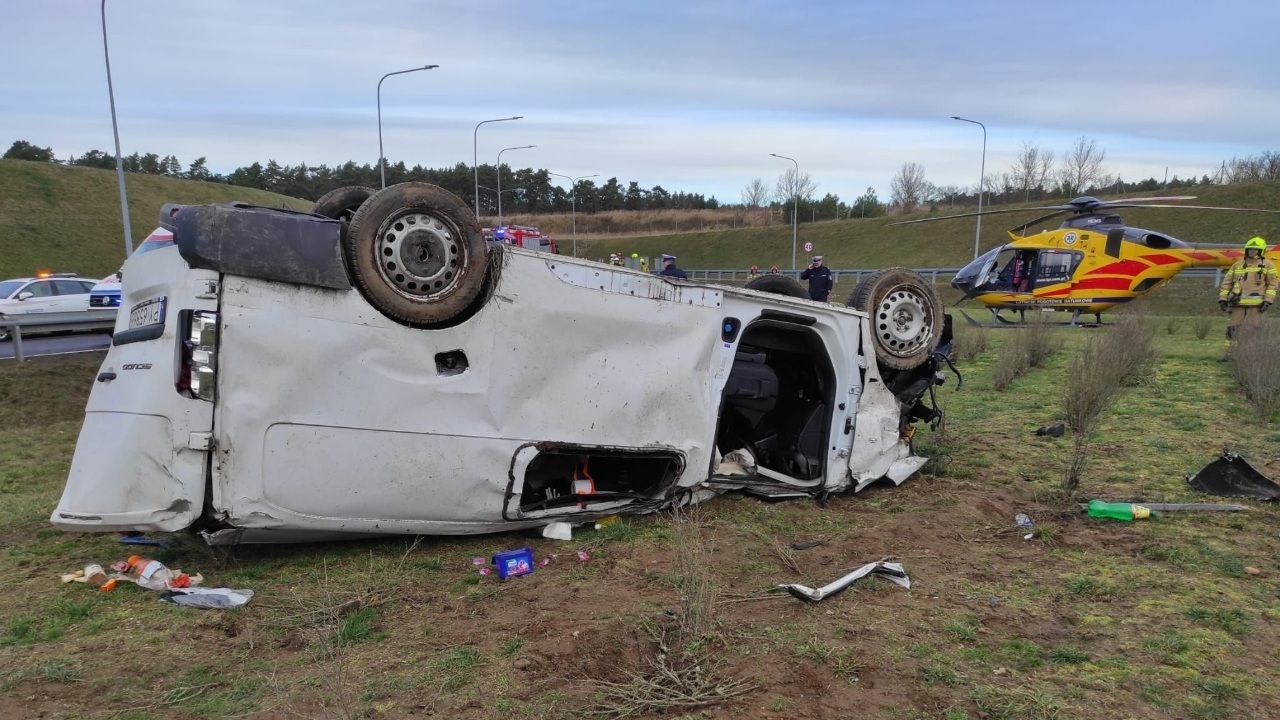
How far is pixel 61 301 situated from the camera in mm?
16453

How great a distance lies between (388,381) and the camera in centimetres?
348

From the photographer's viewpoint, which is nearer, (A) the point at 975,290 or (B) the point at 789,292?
(B) the point at 789,292

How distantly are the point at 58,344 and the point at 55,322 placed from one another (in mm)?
1596

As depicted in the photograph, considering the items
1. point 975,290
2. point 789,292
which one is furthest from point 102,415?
point 975,290

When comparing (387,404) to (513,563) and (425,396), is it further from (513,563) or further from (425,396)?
(513,563)

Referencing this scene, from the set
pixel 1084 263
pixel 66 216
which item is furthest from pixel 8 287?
pixel 66 216

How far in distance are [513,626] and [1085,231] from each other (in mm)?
18880

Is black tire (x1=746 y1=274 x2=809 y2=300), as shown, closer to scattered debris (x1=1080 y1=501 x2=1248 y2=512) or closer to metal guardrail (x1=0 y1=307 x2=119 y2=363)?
scattered debris (x1=1080 y1=501 x2=1248 y2=512)

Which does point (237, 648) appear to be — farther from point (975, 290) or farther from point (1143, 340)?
point (975, 290)

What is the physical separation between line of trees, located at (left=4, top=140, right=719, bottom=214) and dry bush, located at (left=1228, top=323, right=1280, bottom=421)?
52687mm

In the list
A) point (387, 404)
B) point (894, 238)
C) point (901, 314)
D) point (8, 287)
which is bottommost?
point (8, 287)

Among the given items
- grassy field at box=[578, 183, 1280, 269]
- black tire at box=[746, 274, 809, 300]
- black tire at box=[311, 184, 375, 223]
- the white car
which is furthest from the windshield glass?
grassy field at box=[578, 183, 1280, 269]

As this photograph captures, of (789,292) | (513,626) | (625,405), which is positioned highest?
(789,292)

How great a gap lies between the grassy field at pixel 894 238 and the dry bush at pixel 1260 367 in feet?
109
